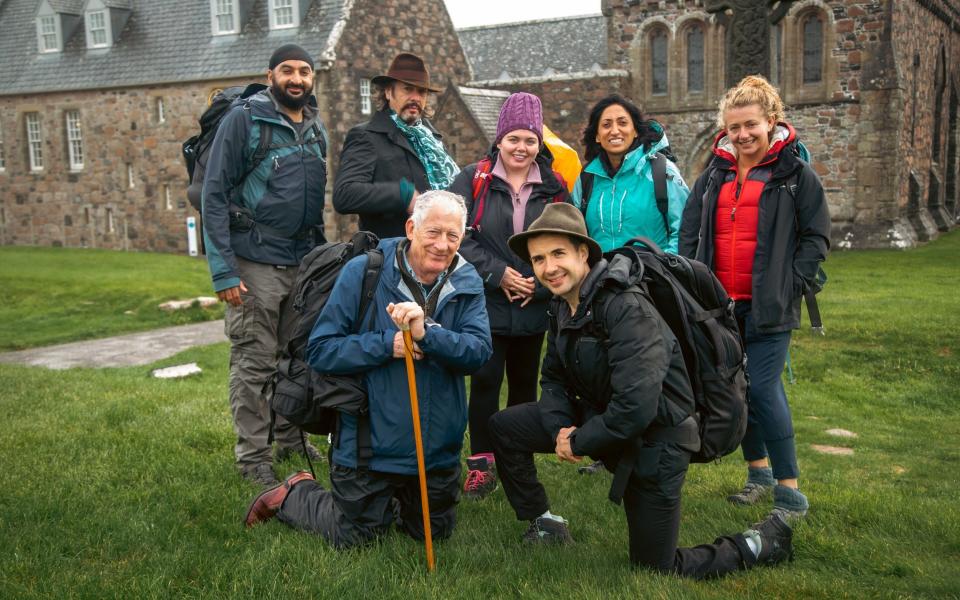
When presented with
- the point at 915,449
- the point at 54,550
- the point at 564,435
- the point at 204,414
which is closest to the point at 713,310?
the point at 564,435

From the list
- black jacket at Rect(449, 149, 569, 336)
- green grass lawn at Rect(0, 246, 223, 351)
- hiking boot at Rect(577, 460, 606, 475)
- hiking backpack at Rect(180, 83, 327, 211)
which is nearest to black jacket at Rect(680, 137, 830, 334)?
black jacket at Rect(449, 149, 569, 336)

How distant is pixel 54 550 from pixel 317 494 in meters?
1.22

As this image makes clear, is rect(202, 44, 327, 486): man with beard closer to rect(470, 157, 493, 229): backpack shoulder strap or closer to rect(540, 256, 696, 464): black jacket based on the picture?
rect(470, 157, 493, 229): backpack shoulder strap

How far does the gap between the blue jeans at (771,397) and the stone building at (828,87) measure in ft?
58.1

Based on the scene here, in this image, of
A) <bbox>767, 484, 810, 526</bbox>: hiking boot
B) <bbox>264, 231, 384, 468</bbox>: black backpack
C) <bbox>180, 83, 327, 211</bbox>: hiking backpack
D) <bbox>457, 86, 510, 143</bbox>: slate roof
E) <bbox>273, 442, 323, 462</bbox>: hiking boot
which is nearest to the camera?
<bbox>264, 231, 384, 468</bbox>: black backpack

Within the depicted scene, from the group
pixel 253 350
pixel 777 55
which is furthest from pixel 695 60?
pixel 253 350

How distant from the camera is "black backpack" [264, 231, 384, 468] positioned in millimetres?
4246

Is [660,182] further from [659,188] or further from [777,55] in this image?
[777,55]

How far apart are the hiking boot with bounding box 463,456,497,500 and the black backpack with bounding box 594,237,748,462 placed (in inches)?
58.0

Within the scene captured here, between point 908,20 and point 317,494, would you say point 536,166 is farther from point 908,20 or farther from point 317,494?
point 908,20

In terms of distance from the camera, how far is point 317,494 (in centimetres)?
453

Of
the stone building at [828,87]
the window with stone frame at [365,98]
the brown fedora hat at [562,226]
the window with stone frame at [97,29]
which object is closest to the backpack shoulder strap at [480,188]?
the brown fedora hat at [562,226]

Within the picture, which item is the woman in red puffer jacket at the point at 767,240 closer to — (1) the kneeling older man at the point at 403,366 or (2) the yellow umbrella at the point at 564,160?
(2) the yellow umbrella at the point at 564,160

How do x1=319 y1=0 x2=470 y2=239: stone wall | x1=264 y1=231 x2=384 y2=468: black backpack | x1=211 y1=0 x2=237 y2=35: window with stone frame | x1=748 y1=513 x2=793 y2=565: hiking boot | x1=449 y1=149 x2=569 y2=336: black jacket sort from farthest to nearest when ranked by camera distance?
x1=211 y1=0 x2=237 y2=35: window with stone frame
x1=319 y1=0 x2=470 y2=239: stone wall
x1=449 y1=149 x2=569 y2=336: black jacket
x1=264 y1=231 x2=384 y2=468: black backpack
x1=748 y1=513 x2=793 y2=565: hiking boot
